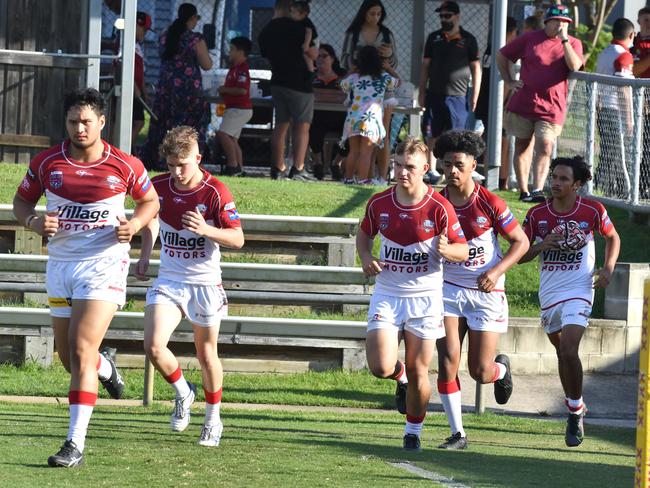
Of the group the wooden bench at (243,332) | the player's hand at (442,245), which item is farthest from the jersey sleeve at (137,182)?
the wooden bench at (243,332)

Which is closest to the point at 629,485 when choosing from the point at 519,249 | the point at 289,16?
the point at 519,249

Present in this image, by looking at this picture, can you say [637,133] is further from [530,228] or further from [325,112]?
[325,112]

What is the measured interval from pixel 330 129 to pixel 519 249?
9.67m

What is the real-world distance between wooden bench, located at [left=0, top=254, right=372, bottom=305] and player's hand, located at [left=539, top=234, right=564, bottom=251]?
2970 millimetres

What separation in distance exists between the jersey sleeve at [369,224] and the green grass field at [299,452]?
1366 mm

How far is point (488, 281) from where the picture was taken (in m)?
8.98

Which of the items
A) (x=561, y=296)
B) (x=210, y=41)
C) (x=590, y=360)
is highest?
(x=210, y=41)

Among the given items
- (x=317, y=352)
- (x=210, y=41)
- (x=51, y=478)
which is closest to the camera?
(x=51, y=478)

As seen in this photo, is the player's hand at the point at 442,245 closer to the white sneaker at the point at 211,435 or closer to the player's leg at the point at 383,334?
the player's leg at the point at 383,334

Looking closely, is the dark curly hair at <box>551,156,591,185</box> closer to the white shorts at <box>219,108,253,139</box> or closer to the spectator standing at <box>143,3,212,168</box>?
the spectator standing at <box>143,3,212,168</box>

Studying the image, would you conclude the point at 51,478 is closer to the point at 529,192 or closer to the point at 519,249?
the point at 519,249

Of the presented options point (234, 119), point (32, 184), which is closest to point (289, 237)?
point (234, 119)

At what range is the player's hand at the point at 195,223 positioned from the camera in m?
8.12

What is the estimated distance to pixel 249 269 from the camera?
494 inches
